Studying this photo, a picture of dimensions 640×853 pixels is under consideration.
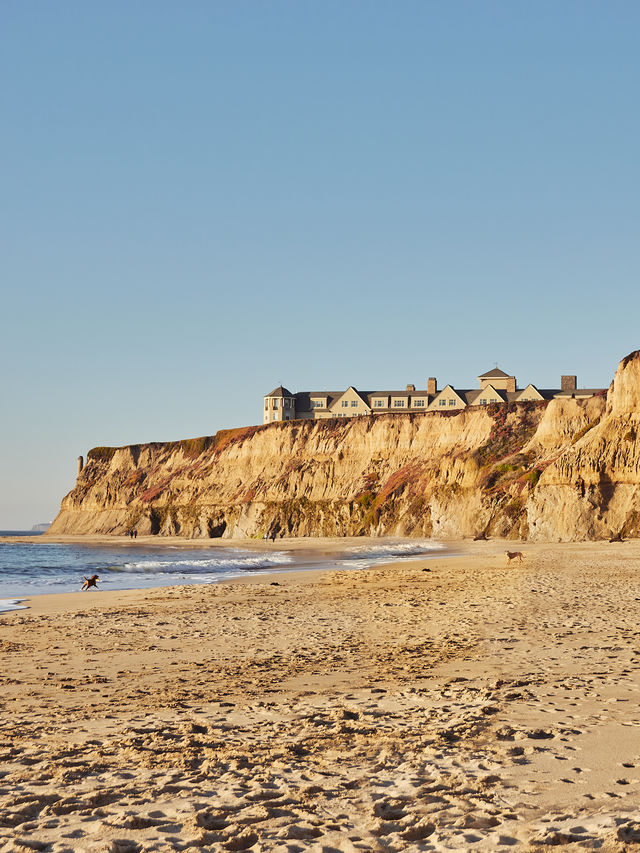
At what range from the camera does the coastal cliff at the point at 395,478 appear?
44062mm

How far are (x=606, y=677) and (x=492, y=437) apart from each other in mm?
59678

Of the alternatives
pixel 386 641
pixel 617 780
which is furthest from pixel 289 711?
pixel 386 641

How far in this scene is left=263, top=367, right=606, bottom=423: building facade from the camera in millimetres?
102062

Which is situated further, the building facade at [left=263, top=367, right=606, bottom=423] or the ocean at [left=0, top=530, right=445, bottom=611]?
the building facade at [left=263, top=367, right=606, bottom=423]

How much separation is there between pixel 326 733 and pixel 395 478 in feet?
215

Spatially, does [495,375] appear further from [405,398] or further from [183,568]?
[183,568]

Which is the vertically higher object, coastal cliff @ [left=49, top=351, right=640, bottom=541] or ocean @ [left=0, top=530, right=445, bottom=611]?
coastal cliff @ [left=49, top=351, right=640, bottom=541]

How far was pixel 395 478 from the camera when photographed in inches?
2847

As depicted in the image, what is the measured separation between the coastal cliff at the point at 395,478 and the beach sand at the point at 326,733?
29441 millimetres

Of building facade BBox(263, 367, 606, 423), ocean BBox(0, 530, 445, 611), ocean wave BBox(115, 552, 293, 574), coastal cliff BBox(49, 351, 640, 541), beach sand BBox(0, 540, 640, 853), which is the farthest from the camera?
building facade BBox(263, 367, 606, 423)

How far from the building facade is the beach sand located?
3385 inches

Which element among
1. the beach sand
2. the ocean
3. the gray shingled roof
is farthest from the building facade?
the beach sand

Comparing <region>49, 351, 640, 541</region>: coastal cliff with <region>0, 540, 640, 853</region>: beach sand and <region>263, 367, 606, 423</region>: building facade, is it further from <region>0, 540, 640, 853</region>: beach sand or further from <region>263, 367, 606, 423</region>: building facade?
<region>0, 540, 640, 853</region>: beach sand

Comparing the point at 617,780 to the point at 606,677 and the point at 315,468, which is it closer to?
the point at 606,677
